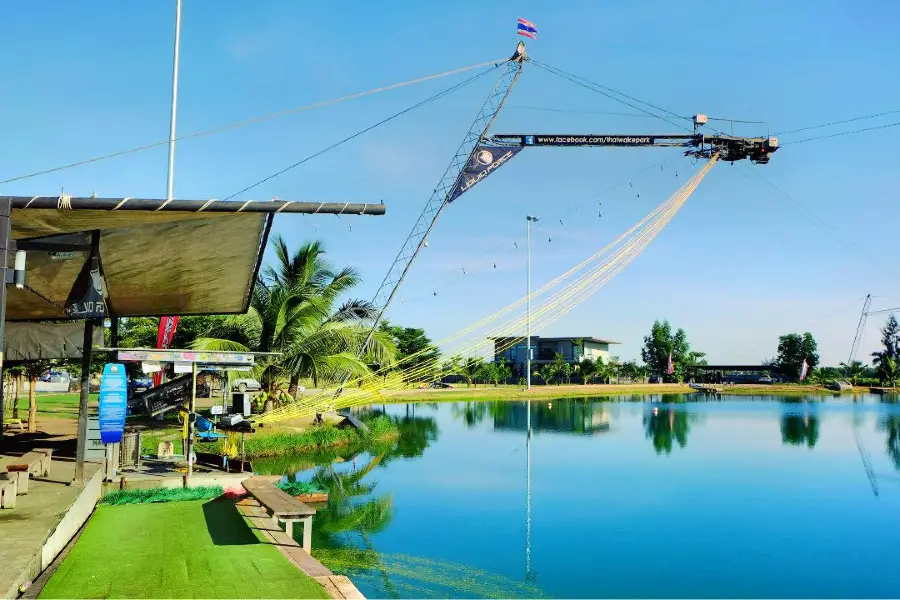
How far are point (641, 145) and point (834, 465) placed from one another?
17442mm

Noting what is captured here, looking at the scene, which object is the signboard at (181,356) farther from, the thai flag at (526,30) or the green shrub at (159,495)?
the thai flag at (526,30)

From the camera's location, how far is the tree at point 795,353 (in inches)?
4906

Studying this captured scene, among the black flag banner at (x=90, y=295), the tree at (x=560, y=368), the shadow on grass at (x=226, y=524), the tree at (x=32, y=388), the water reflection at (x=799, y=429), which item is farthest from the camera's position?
the tree at (x=560, y=368)

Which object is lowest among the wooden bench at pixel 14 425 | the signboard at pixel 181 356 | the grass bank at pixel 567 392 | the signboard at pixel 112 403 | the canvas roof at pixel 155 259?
the grass bank at pixel 567 392

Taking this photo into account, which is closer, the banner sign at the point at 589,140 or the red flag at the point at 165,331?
the banner sign at the point at 589,140

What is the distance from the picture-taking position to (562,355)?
114 metres

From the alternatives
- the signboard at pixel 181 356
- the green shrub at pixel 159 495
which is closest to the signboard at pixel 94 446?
the green shrub at pixel 159 495

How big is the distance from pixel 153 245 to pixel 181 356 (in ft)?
11.6

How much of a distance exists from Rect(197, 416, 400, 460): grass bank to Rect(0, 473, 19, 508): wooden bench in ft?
48.0

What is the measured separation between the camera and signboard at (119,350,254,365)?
51.6ft

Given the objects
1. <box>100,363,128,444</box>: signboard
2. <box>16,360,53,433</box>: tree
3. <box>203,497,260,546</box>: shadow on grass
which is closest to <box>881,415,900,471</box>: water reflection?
<box>203,497,260,546</box>: shadow on grass

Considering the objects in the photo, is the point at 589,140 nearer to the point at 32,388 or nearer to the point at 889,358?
the point at 32,388

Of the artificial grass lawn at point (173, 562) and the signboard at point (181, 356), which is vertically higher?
the signboard at point (181, 356)

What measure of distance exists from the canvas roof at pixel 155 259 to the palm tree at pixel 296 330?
9.50 meters
